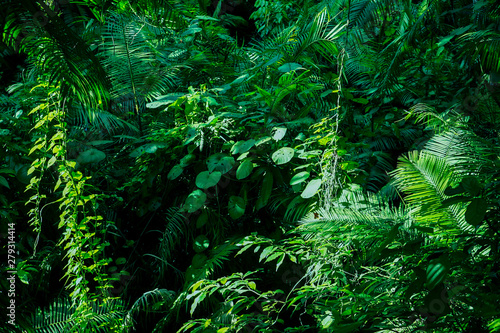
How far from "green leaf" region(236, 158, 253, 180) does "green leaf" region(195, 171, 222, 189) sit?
120 mm

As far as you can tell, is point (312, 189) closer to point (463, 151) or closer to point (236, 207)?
point (236, 207)

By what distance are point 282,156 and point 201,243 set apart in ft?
2.58

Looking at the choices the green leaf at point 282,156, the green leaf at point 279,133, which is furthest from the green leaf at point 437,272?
the green leaf at point 279,133

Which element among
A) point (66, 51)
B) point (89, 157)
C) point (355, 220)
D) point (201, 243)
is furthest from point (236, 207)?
point (66, 51)

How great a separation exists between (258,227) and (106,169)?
1.29 m

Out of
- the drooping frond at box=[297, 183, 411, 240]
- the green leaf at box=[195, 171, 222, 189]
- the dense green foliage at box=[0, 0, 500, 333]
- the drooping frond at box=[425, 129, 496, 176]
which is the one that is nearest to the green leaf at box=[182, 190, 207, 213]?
the dense green foliage at box=[0, 0, 500, 333]

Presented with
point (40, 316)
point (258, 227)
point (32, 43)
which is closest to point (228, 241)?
point (258, 227)

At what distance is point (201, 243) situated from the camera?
9.84 ft

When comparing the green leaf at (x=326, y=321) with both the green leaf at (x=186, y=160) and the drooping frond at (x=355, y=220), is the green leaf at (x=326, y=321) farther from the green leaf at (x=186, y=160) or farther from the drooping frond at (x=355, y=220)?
the green leaf at (x=186, y=160)

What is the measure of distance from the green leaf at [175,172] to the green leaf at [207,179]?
0.19m

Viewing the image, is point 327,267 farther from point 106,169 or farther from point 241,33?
point 241,33

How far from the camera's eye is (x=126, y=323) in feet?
8.52

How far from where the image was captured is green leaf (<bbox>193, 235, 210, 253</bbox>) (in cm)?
298

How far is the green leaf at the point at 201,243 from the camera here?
9.78 feet
